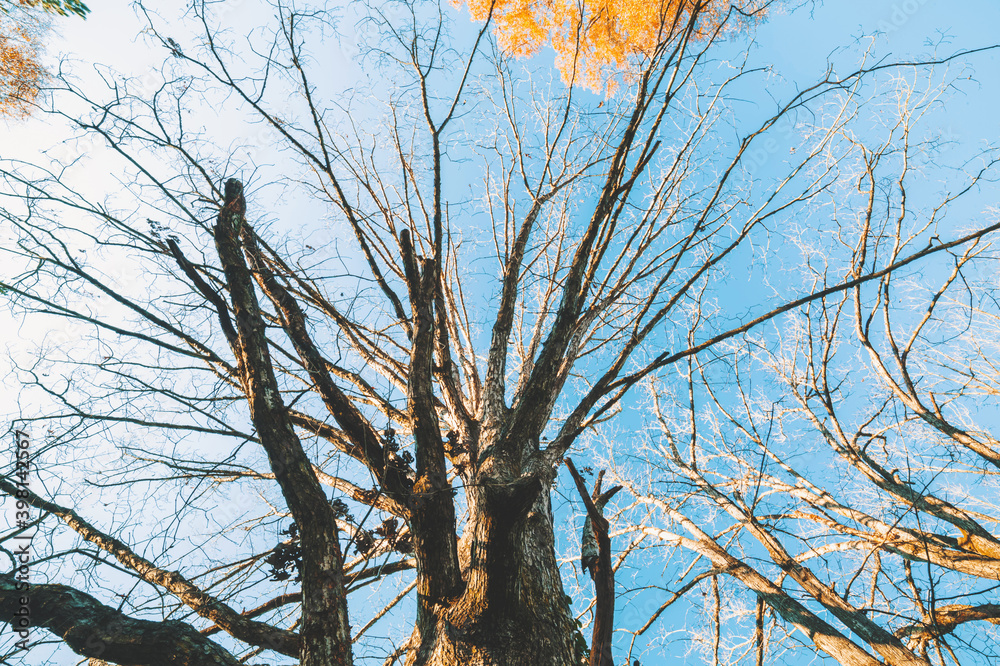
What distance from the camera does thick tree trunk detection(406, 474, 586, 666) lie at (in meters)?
2.16

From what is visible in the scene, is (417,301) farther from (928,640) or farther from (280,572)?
(928,640)

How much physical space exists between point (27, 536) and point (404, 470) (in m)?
2.07

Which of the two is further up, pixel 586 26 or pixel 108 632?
pixel 586 26

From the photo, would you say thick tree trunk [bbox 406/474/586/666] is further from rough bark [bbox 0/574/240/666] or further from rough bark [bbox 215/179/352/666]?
rough bark [bbox 0/574/240/666]

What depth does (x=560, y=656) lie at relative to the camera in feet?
7.38

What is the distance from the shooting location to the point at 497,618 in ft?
7.34

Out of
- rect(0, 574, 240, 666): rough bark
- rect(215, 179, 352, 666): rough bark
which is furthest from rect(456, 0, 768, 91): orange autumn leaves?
rect(0, 574, 240, 666): rough bark

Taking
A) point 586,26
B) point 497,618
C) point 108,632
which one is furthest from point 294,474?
point 586,26

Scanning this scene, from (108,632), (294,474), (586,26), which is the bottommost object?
(108,632)

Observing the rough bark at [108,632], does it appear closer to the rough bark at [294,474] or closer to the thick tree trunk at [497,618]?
the rough bark at [294,474]

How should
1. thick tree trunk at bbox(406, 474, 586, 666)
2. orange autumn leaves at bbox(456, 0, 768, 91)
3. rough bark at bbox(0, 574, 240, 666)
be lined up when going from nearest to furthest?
rough bark at bbox(0, 574, 240, 666), thick tree trunk at bbox(406, 474, 586, 666), orange autumn leaves at bbox(456, 0, 768, 91)

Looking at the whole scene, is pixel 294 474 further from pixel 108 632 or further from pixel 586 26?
pixel 586 26

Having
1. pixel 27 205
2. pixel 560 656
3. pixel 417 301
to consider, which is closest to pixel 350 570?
pixel 560 656

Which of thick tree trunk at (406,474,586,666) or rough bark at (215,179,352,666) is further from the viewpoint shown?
thick tree trunk at (406,474,586,666)
